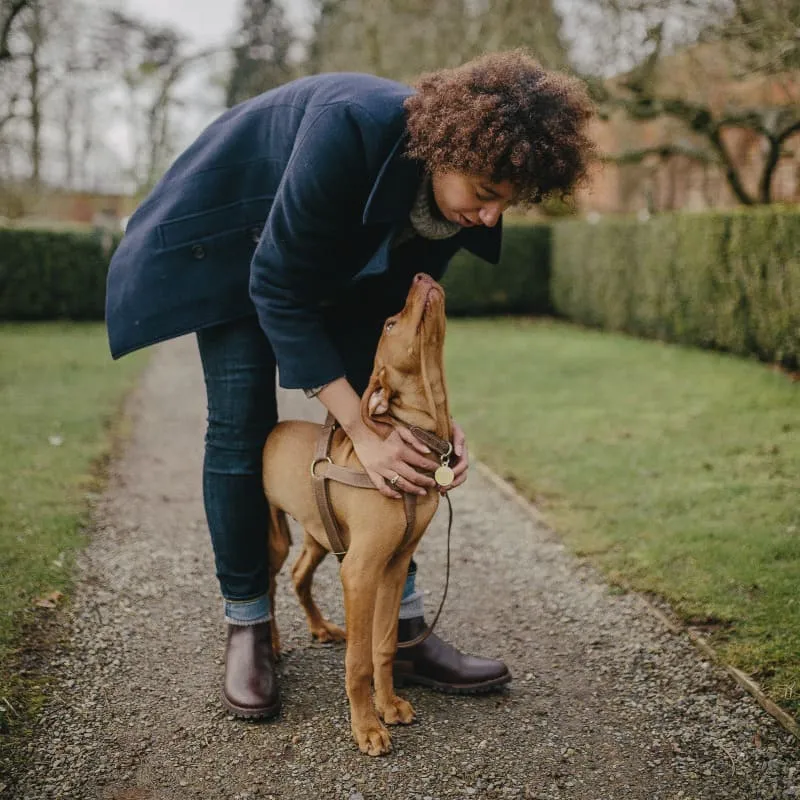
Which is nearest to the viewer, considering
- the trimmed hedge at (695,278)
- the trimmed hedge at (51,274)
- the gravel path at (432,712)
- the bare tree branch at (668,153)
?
the gravel path at (432,712)

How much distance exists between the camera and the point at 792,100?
468 inches

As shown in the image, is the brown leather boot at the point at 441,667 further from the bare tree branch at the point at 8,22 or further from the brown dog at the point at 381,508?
the bare tree branch at the point at 8,22

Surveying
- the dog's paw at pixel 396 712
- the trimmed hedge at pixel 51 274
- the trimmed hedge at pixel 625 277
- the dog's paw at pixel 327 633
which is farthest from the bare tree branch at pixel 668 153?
the dog's paw at pixel 396 712

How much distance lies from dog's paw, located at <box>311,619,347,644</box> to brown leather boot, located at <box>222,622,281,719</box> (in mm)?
385

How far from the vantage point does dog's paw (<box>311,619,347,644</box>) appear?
3432 mm

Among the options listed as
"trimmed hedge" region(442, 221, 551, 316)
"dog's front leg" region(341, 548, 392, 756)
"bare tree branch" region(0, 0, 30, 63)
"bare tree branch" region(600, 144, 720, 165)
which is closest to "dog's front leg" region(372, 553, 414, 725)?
"dog's front leg" region(341, 548, 392, 756)

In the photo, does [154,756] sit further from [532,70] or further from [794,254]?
[794,254]

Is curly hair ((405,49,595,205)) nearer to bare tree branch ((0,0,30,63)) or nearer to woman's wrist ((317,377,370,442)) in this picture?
woman's wrist ((317,377,370,442))

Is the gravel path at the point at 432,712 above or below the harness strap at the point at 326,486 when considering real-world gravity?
below

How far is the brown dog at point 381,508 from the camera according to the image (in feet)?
8.53

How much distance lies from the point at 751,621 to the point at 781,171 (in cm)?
1868

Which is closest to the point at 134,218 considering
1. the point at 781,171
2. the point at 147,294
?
the point at 147,294

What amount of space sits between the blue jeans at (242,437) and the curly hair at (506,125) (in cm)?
79

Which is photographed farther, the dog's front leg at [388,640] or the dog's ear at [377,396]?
the dog's front leg at [388,640]
